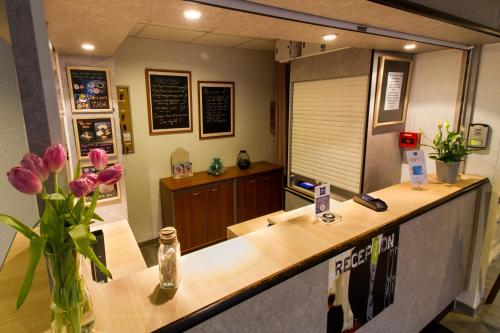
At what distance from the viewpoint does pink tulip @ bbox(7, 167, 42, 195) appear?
2.18ft

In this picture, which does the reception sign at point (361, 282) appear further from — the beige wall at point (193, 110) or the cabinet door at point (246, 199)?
the beige wall at point (193, 110)

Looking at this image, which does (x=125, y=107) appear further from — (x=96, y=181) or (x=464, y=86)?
(x=464, y=86)

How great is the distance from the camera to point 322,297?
138 cm

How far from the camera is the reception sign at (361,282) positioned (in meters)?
1.44

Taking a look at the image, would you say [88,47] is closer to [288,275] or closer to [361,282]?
[288,275]

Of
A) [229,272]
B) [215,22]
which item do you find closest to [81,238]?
[229,272]

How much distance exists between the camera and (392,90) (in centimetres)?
257

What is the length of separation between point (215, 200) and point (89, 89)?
199cm

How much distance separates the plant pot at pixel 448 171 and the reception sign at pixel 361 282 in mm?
861

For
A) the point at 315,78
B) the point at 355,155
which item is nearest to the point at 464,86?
the point at 355,155

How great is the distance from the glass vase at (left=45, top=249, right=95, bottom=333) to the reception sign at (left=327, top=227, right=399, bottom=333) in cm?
101

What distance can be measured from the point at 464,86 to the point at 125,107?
331cm

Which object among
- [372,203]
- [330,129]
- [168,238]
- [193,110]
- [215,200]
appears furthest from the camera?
[193,110]

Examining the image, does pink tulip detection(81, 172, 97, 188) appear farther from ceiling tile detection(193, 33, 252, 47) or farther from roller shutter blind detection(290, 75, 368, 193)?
ceiling tile detection(193, 33, 252, 47)
